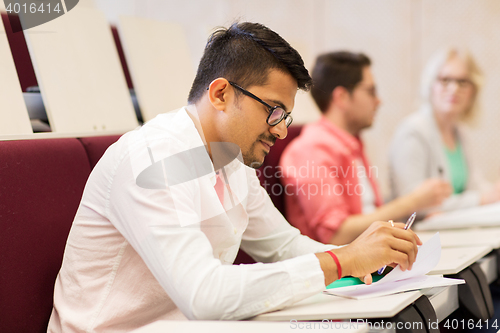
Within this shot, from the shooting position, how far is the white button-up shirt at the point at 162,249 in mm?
838

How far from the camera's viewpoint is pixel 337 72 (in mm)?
2123

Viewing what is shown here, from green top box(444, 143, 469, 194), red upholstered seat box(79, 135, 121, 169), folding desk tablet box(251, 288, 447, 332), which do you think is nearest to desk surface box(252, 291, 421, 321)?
folding desk tablet box(251, 288, 447, 332)

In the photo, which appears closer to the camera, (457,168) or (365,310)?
(365,310)

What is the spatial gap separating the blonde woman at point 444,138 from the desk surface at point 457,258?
3.06 ft

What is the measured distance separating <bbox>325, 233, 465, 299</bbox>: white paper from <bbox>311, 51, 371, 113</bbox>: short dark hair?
123cm

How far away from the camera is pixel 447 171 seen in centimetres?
260

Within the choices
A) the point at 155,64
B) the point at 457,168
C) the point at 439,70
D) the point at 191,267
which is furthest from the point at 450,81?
the point at 191,267

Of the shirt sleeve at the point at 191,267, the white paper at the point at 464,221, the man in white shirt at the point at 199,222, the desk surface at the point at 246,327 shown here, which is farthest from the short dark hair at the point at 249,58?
the white paper at the point at 464,221

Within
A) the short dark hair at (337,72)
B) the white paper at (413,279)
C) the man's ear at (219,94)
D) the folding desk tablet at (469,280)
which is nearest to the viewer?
the white paper at (413,279)

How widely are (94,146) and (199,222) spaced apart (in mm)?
545

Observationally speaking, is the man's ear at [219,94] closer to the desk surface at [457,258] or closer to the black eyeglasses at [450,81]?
the desk surface at [457,258]

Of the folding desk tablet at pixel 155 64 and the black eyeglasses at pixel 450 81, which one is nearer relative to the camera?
the folding desk tablet at pixel 155 64

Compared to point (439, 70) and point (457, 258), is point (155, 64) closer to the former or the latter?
point (457, 258)

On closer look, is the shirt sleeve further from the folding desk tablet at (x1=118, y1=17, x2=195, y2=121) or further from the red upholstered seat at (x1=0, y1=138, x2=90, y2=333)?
the folding desk tablet at (x1=118, y1=17, x2=195, y2=121)
